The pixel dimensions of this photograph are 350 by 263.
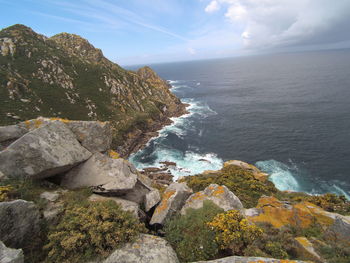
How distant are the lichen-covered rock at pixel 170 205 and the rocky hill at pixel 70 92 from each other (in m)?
44.9

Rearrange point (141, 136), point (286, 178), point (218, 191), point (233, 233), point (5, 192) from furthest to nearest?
point (141, 136), point (286, 178), point (218, 191), point (5, 192), point (233, 233)

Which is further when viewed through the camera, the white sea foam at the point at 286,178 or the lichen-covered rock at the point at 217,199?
the white sea foam at the point at 286,178

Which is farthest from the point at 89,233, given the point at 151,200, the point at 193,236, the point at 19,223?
the point at 151,200

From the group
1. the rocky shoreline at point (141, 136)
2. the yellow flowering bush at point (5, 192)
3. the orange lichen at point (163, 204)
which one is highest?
the yellow flowering bush at point (5, 192)

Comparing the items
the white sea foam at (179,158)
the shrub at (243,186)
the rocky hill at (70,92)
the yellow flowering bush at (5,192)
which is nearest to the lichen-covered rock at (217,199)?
the shrub at (243,186)

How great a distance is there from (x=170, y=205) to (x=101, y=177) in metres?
4.83

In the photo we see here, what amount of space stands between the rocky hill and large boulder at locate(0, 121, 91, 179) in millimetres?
43734

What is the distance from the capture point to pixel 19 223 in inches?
235

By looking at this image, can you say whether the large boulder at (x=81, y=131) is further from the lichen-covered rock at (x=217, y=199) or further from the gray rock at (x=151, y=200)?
the lichen-covered rock at (x=217, y=199)

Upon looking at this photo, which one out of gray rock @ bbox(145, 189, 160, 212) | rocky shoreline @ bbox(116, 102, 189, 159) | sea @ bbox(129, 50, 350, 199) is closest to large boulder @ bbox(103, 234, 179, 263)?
gray rock @ bbox(145, 189, 160, 212)

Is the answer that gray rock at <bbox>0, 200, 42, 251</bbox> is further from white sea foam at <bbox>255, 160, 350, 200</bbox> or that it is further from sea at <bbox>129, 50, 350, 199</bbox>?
white sea foam at <bbox>255, 160, 350, 200</bbox>

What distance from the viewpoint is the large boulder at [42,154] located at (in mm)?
8424

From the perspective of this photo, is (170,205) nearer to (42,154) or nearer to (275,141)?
(42,154)

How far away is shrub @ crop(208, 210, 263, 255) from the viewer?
646cm
